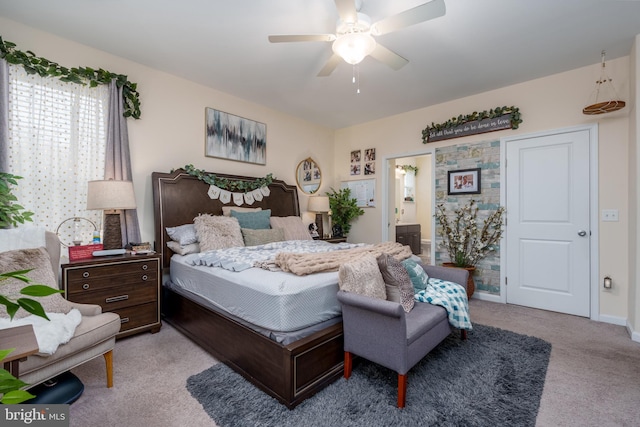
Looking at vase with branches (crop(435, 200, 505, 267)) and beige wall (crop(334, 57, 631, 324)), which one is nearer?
beige wall (crop(334, 57, 631, 324))

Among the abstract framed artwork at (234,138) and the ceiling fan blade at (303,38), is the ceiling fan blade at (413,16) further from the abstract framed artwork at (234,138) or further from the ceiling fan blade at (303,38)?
the abstract framed artwork at (234,138)

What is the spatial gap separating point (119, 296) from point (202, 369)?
108cm

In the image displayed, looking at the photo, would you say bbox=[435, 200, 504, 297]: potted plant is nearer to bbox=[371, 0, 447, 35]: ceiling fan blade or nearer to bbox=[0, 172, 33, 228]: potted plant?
bbox=[371, 0, 447, 35]: ceiling fan blade

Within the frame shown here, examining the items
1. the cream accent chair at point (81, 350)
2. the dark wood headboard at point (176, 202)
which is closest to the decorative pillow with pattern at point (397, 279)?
the cream accent chair at point (81, 350)

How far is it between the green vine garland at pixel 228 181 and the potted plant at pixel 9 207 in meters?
1.47

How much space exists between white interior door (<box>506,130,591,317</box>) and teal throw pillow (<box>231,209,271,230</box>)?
3.09 metres

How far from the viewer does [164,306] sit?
3.15 metres

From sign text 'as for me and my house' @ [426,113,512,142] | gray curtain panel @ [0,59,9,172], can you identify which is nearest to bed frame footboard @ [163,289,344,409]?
gray curtain panel @ [0,59,9,172]

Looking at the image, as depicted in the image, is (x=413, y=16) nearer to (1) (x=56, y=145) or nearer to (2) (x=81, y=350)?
(2) (x=81, y=350)

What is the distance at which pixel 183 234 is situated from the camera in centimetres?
318

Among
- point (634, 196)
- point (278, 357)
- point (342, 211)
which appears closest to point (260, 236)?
point (278, 357)

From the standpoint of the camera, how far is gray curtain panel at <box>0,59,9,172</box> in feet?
7.91

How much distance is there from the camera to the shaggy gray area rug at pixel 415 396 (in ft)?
5.52

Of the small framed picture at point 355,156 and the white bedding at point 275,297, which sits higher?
the small framed picture at point 355,156
